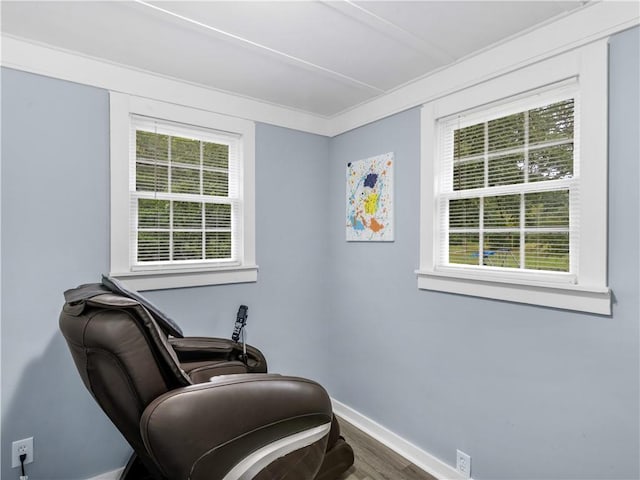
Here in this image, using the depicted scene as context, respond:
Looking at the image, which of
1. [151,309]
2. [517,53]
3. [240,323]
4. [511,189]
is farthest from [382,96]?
[151,309]

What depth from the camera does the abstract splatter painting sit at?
2.49 m

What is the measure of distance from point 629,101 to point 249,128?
7.17 feet

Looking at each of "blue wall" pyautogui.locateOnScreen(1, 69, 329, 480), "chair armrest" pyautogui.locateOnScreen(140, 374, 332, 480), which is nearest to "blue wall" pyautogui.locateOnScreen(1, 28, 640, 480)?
"blue wall" pyautogui.locateOnScreen(1, 69, 329, 480)

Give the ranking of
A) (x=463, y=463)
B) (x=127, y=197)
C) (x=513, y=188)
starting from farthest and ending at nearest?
1. (x=127, y=197)
2. (x=463, y=463)
3. (x=513, y=188)

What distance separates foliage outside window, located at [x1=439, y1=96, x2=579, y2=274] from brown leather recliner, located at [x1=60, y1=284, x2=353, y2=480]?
1343 mm

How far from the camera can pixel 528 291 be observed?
1729 mm

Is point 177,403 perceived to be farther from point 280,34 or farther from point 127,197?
point 280,34

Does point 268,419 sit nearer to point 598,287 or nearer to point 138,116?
point 598,287

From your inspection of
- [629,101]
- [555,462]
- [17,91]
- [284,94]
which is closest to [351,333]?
[555,462]

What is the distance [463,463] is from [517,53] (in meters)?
2.30

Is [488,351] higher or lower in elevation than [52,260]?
lower

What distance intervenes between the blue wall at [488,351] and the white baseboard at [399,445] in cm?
4

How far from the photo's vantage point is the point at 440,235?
2.21 meters

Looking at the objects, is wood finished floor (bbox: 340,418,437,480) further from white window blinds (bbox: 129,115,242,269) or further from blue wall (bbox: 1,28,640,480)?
white window blinds (bbox: 129,115,242,269)
